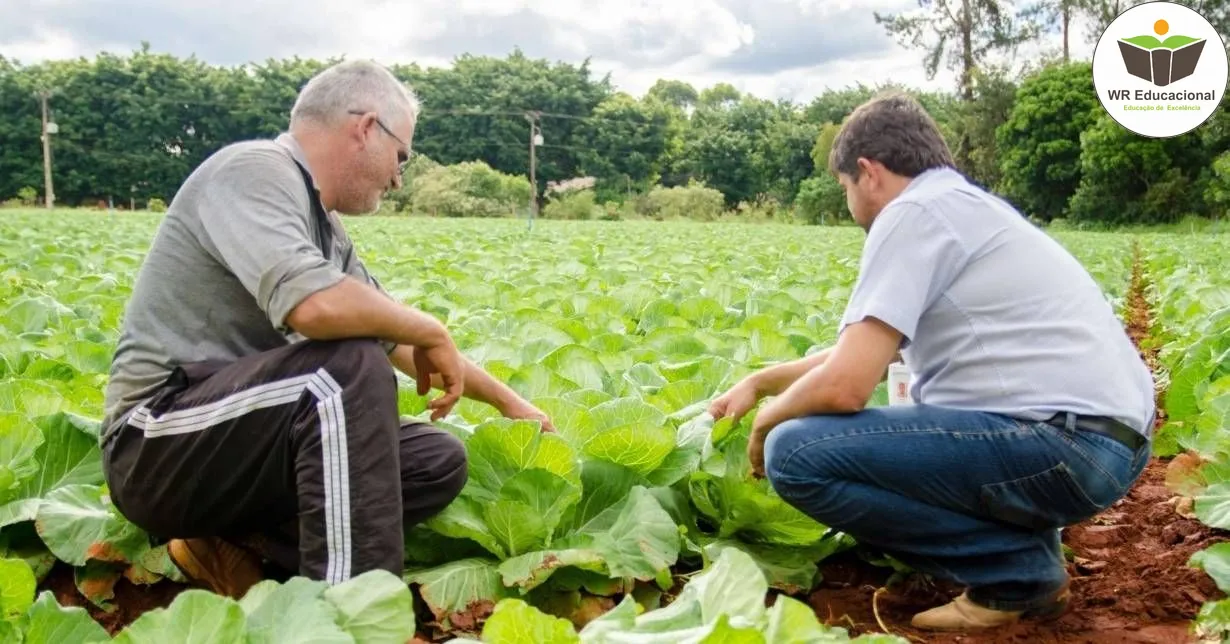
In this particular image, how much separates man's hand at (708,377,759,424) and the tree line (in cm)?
2783

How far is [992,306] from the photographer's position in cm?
224

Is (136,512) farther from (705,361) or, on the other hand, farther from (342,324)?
(705,361)

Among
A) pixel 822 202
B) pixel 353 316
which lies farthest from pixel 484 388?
pixel 822 202

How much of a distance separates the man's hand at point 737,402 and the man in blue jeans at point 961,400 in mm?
291

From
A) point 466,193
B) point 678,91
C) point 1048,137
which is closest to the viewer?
point 1048,137

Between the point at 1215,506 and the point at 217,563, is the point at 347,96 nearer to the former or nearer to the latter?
the point at 217,563

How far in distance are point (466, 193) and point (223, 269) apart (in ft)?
131

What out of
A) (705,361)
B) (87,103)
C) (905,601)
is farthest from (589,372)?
(87,103)

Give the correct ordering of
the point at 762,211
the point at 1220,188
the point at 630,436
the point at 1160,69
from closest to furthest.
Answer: the point at 630,436 → the point at 1160,69 → the point at 1220,188 → the point at 762,211

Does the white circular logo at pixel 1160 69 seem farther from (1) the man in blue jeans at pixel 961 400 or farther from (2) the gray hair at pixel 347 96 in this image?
(2) the gray hair at pixel 347 96

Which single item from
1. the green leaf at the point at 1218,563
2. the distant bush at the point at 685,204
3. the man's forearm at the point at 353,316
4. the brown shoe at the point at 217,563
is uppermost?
the man's forearm at the point at 353,316

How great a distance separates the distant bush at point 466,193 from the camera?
130ft

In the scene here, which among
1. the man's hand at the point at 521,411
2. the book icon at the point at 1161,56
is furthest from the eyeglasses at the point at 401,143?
the book icon at the point at 1161,56

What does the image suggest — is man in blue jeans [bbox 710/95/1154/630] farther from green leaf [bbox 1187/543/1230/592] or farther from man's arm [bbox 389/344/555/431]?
man's arm [bbox 389/344/555/431]
